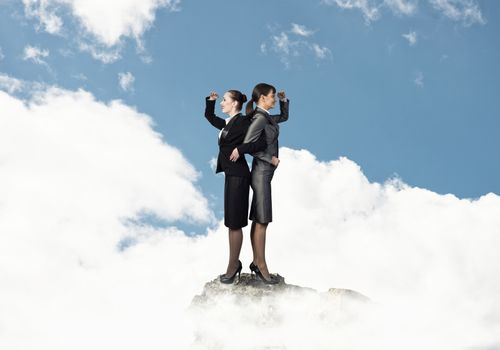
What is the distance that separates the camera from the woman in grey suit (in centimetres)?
883

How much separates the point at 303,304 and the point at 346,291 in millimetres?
704

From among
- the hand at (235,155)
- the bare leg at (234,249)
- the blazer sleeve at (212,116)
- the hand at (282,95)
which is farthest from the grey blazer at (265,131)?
the bare leg at (234,249)

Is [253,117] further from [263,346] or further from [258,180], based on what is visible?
[263,346]

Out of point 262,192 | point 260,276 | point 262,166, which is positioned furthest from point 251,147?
point 260,276

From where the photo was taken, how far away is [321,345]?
9125 mm

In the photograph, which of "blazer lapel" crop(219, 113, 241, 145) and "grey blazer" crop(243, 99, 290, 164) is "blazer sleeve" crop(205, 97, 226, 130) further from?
"grey blazer" crop(243, 99, 290, 164)

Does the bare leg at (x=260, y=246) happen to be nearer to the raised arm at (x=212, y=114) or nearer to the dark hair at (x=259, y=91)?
the raised arm at (x=212, y=114)

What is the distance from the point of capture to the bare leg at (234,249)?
892 centimetres

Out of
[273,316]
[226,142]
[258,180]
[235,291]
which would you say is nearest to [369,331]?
[273,316]

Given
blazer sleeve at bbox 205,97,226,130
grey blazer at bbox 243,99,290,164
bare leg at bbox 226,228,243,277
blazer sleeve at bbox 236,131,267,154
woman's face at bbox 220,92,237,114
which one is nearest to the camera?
blazer sleeve at bbox 236,131,267,154

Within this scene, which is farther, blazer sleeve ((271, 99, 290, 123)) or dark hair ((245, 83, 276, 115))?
blazer sleeve ((271, 99, 290, 123))

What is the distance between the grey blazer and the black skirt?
0.41 m

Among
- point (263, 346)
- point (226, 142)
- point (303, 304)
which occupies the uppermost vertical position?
point (226, 142)

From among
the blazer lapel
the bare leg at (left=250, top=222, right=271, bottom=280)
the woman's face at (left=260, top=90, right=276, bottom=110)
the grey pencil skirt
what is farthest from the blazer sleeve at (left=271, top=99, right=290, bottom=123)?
the bare leg at (left=250, top=222, right=271, bottom=280)
